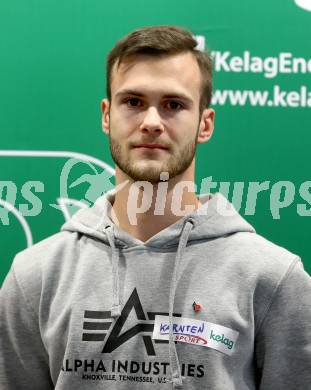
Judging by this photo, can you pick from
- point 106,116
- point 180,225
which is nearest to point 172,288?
point 180,225

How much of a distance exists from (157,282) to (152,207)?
151 mm

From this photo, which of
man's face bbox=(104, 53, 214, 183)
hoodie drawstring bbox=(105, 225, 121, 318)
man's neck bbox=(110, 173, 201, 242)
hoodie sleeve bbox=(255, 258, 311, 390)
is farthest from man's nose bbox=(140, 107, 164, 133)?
hoodie sleeve bbox=(255, 258, 311, 390)

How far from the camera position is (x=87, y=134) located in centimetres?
147

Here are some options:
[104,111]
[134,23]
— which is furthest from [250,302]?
[134,23]

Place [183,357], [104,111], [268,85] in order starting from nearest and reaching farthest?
[183,357], [104,111], [268,85]

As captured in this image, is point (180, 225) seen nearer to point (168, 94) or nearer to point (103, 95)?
point (168, 94)

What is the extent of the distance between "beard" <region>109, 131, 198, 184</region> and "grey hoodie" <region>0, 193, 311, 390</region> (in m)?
0.10

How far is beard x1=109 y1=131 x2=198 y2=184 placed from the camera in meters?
1.04

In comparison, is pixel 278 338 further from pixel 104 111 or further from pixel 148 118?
pixel 104 111

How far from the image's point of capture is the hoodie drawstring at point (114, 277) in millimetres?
1018

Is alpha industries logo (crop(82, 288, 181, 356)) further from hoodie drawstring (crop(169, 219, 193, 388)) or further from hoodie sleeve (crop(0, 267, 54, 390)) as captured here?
hoodie sleeve (crop(0, 267, 54, 390))

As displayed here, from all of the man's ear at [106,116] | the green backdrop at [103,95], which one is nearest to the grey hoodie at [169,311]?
the man's ear at [106,116]

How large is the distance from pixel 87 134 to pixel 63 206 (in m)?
0.20

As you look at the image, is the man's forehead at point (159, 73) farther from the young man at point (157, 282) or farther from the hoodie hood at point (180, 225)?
the hoodie hood at point (180, 225)
